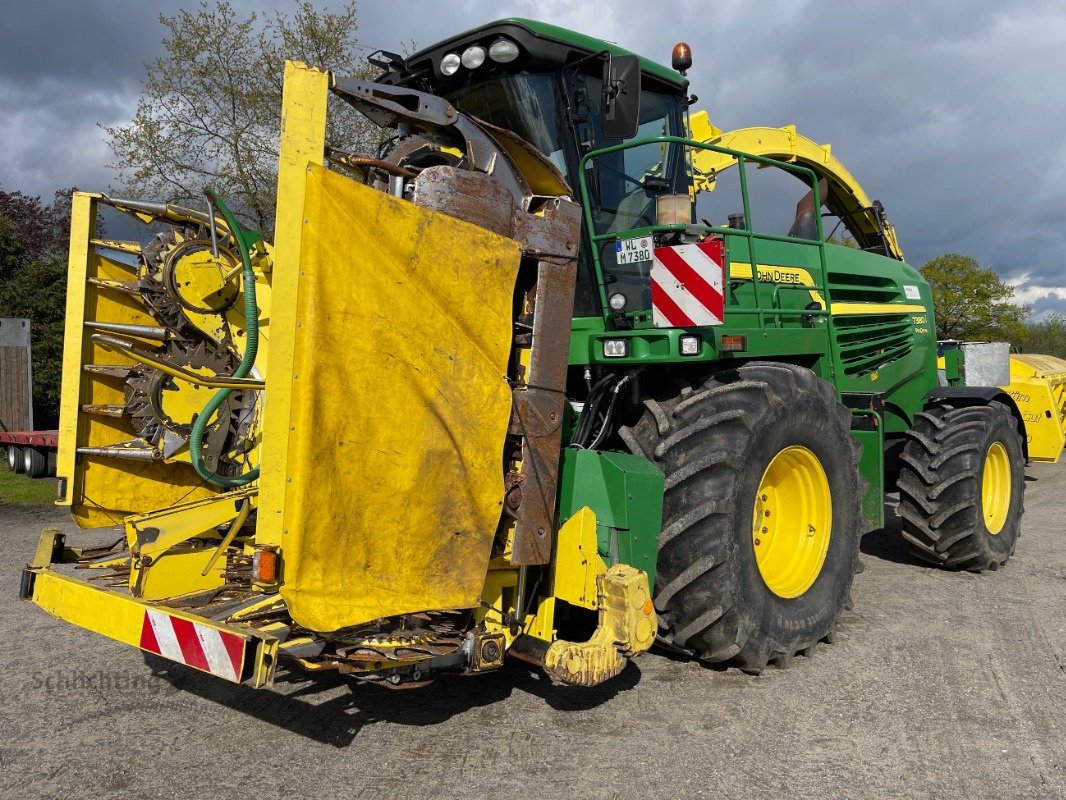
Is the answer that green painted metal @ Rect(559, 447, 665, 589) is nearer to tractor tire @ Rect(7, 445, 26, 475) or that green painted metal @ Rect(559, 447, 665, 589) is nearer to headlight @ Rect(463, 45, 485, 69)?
headlight @ Rect(463, 45, 485, 69)

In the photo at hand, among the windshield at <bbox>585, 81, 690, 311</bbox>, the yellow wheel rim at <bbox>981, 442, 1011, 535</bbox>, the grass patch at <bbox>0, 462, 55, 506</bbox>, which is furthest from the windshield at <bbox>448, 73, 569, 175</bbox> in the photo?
the grass patch at <bbox>0, 462, 55, 506</bbox>

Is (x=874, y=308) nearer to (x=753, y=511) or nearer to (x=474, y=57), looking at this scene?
(x=753, y=511)

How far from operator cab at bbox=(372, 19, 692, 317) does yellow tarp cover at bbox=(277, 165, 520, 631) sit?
3.30 ft

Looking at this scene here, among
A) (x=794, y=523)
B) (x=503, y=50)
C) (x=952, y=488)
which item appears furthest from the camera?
(x=952, y=488)

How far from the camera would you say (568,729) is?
3191mm

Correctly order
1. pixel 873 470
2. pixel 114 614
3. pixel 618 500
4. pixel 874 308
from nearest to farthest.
Result: pixel 114 614, pixel 618 500, pixel 873 470, pixel 874 308

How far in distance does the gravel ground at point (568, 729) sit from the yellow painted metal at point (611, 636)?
1.00 feet

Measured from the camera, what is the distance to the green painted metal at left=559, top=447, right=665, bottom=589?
125 inches

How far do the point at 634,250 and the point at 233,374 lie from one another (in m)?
1.97

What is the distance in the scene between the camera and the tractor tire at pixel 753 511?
11.0 ft

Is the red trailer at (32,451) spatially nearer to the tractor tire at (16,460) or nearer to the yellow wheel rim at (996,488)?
the tractor tire at (16,460)

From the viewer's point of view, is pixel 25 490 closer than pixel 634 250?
No

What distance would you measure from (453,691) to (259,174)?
36.4 feet

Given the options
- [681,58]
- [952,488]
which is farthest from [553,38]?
[952,488]
